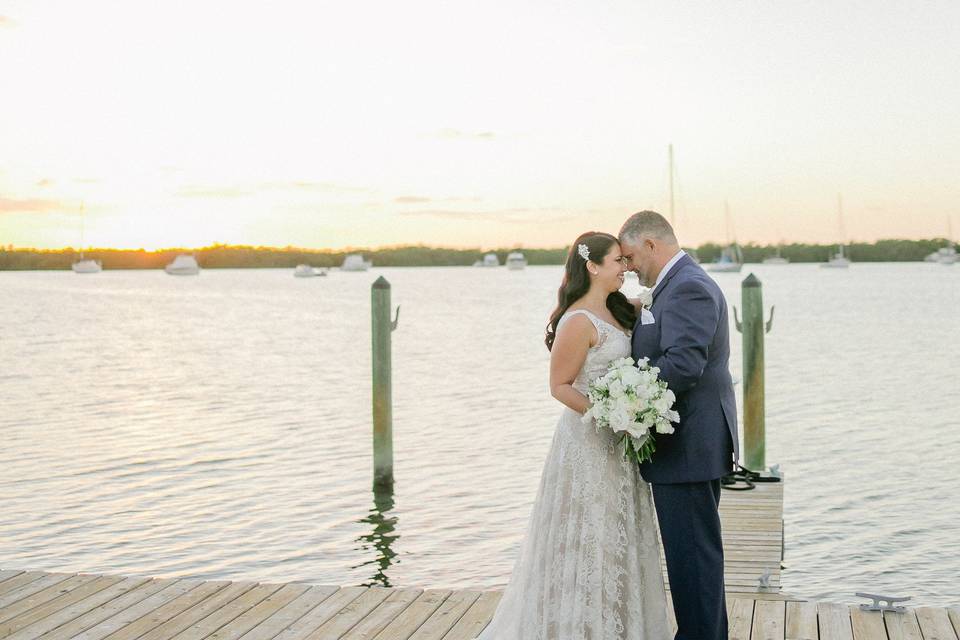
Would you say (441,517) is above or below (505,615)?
below

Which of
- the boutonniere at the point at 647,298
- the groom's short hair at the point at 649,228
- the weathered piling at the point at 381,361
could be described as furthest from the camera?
the weathered piling at the point at 381,361

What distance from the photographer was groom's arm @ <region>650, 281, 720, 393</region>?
14.2 ft

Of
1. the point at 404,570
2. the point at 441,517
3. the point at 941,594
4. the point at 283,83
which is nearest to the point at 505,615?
the point at 404,570

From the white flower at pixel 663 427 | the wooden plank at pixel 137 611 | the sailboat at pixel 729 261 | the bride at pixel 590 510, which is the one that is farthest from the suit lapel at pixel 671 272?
the sailboat at pixel 729 261

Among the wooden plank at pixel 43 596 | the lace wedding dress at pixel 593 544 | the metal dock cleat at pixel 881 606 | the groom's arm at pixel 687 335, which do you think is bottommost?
the wooden plank at pixel 43 596

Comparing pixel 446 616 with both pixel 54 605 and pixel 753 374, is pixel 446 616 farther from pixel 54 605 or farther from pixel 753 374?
pixel 753 374

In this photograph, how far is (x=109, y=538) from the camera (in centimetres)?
1099

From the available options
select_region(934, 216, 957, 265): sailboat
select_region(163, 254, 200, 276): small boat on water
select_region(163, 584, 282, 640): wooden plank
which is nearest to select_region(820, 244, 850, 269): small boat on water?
select_region(934, 216, 957, 265): sailboat

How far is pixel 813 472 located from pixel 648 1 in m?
16.4

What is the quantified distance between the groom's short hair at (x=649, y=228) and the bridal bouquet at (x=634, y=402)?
20.7 inches

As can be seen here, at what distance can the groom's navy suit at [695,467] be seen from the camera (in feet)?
14.7

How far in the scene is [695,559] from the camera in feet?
14.7

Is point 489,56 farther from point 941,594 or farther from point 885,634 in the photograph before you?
point 885,634

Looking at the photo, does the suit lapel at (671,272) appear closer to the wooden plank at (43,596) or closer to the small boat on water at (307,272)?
the wooden plank at (43,596)
